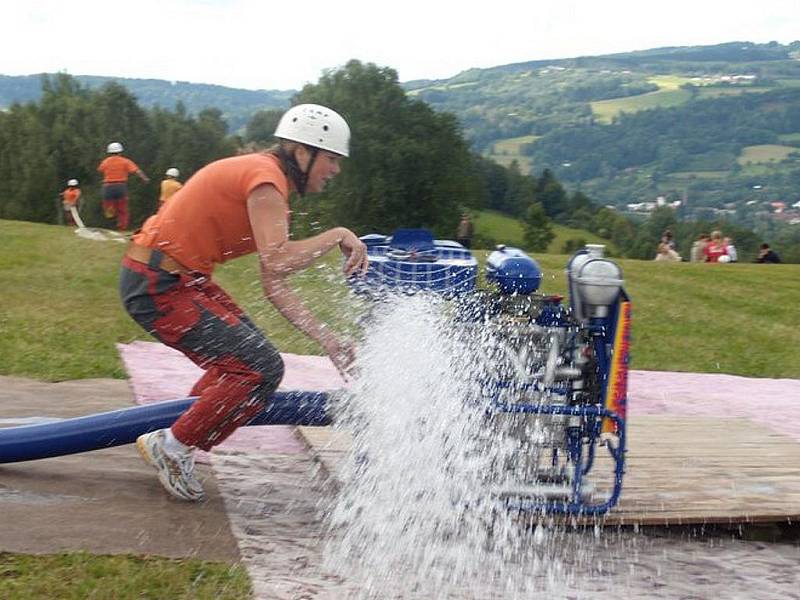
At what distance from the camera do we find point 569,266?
4812 mm

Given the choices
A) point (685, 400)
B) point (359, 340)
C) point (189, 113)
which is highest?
point (359, 340)

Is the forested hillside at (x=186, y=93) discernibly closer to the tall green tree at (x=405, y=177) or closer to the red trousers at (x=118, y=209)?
the tall green tree at (x=405, y=177)

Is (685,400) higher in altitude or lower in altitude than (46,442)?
lower

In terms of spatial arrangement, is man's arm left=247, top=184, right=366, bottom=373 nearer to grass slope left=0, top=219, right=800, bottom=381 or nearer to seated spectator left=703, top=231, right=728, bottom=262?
grass slope left=0, top=219, right=800, bottom=381

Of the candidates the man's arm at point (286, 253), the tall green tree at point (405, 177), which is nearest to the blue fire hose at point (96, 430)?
the man's arm at point (286, 253)

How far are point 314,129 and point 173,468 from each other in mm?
1525

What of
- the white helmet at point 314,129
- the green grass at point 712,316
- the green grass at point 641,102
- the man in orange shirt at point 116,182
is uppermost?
the white helmet at point 314,129

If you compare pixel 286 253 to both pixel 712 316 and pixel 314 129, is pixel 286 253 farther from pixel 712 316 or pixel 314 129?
pixel 712 316

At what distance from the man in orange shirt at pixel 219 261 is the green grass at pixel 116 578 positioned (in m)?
0.76

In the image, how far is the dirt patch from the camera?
3.72 meters

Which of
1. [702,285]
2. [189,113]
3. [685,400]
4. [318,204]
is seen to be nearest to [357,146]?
[318,204]

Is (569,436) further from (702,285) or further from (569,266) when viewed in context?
(702,285)

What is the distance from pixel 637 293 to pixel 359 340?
10.0 m

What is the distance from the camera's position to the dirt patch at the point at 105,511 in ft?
12.2
